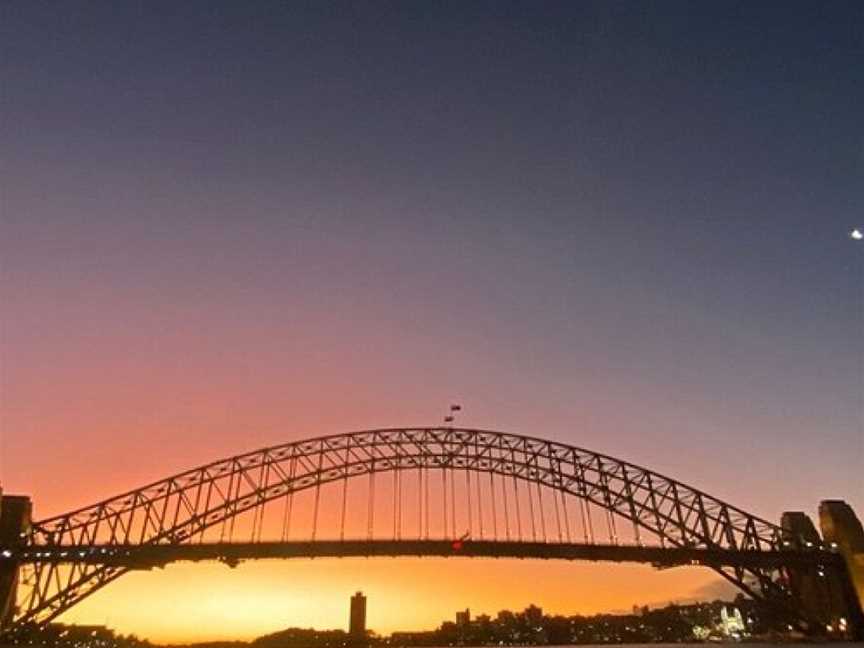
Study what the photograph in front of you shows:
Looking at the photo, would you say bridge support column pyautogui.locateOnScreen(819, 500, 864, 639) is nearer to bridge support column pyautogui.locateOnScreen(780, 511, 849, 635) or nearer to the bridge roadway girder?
bridge support column pyautogui.locateOnScreen(780, 511, 849, 635)

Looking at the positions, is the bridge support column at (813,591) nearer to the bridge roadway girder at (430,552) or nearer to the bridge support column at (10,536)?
the bridge roadway girder at (430,552)

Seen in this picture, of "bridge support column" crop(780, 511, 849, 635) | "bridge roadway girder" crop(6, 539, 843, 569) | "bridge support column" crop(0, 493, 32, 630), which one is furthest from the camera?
"bridge support column" crop(780, 511, 849, 635)

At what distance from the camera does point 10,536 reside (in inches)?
2084

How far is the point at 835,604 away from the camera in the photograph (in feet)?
192

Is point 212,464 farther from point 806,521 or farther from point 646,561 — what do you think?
point 806,521

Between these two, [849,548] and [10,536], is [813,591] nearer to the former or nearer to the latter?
[849,548]

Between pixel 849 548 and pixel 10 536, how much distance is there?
217 ft

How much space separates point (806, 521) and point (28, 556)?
66.6m

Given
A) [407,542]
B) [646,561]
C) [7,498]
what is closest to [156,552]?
[7,498]

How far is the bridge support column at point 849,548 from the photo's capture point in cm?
5644

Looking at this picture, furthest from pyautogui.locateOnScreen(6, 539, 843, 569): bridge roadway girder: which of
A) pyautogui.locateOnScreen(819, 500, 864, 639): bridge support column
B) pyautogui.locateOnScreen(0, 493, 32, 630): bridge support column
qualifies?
pyautogui.locateOnScreen(0, 493, 32, 630): bridge support column

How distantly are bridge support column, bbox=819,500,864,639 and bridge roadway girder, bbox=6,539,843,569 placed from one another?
125 centimetres

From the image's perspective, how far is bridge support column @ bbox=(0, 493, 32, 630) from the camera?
50.7 meters

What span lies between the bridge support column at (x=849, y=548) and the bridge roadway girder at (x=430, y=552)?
1249 millimetres
